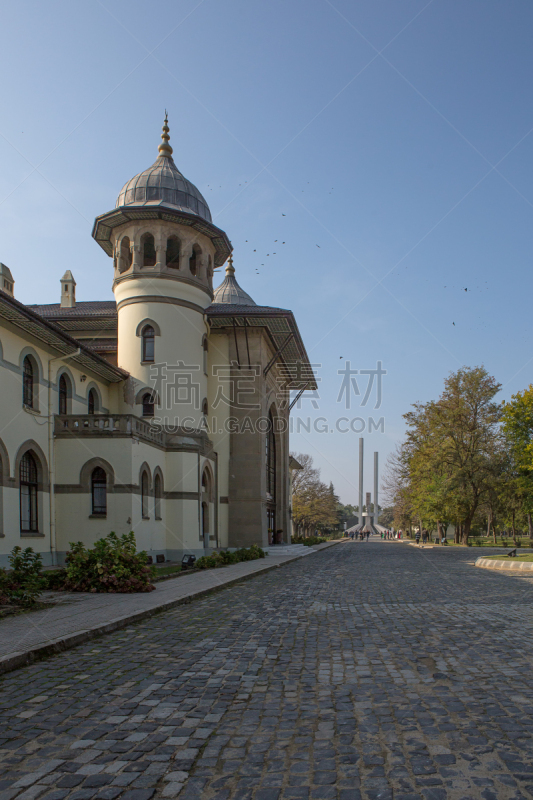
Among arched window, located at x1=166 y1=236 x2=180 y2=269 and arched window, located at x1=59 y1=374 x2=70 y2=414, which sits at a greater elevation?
arched window, located at x1=166 y1=236 x2=180 y2=269

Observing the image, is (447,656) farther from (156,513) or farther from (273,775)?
(156,513)

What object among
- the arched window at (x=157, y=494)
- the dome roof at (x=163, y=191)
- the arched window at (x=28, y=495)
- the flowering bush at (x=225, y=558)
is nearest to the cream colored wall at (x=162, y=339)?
the arched window at (x=157, y=494)

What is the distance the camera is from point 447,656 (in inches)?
284

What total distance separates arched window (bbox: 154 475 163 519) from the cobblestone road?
17327 mm

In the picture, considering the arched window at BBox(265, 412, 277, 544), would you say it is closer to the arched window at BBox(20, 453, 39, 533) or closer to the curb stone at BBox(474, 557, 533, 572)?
the curb stone at BBox(474, 557, 533, 572)

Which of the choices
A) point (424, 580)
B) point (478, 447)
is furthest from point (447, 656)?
point (478, 447)

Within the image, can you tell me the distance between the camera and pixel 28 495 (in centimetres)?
2188

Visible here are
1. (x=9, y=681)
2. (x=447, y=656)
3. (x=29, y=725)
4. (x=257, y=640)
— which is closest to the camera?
(x=29, y=725)

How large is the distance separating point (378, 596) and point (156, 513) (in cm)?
1528

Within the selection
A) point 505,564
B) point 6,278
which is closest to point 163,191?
point 6,278

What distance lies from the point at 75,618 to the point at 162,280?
22532mm

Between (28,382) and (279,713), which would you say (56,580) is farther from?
(279,713)

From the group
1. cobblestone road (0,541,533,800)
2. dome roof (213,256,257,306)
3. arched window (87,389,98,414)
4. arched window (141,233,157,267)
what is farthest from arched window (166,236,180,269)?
cobblestone road (0,541,533,800)

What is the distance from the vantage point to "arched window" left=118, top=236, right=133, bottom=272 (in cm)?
3111
